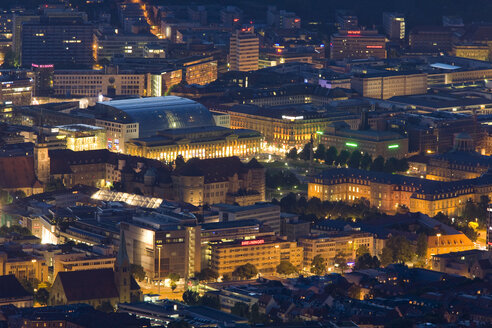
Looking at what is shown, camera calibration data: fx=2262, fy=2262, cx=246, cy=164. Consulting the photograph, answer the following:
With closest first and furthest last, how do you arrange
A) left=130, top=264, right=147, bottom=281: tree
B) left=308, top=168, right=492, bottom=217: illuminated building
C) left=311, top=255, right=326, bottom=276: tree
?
left=130, top=264, right=147, bottom=281: tree → left=311, top=255, right=326, bottom=276: tree → left=308, top=168, right=492, bottom=217: illuminated building

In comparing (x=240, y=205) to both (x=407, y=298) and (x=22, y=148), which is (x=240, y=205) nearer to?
(x=22, y=148)

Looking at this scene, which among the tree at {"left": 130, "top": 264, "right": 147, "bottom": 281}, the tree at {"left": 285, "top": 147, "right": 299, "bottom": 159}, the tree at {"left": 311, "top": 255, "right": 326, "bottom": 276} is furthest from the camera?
the tree at {"left": 285, "top": 147, "right": 299, "bottom": 159}

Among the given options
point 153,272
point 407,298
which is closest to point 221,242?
point 153,272

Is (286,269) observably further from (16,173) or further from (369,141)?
(369,141)

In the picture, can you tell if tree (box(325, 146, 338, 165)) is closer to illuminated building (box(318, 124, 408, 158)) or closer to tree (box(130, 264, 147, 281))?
illuminated building (box(318, 124, 408, 158))

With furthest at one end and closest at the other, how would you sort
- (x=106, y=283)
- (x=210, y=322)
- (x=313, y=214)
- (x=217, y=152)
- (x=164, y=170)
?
(x=217, y=152) → (x=164, y=170) → (x=313, y=214) → (x=106, y=283) → (x=210, y=322)

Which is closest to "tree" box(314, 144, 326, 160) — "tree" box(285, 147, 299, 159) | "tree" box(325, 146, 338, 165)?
"tree" box(325, 146, 338, 165)
